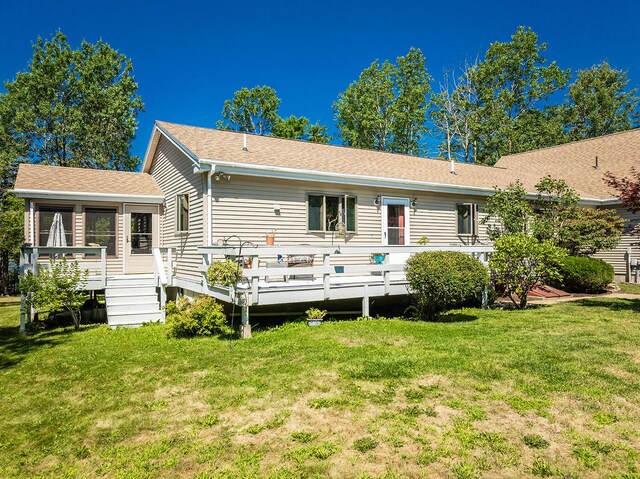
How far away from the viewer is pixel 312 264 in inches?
437

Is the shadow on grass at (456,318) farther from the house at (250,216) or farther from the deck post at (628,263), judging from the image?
the deck post at (628,263)

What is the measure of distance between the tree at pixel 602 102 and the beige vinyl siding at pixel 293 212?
1150 inches

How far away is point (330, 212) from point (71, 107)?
Result: 25.5m

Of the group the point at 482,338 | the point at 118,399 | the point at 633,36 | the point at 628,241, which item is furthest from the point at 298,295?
the point at 633,36

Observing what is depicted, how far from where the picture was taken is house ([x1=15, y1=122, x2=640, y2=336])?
9.98m

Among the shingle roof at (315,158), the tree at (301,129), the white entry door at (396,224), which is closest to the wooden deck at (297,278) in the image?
the white entry door at (396,224)

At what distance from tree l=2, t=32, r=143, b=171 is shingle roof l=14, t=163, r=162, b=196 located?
17.1 meters

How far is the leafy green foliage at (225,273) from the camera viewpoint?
320 inches

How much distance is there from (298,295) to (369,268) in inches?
80.1

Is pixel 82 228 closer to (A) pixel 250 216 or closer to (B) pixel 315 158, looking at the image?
(A) pixel 250 216

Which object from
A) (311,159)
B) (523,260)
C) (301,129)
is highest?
(301,129)

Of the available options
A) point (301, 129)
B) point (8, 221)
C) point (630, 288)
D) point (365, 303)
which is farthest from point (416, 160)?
point (301, 129)

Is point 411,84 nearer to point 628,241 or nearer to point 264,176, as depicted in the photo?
point 628,241

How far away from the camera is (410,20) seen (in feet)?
119
